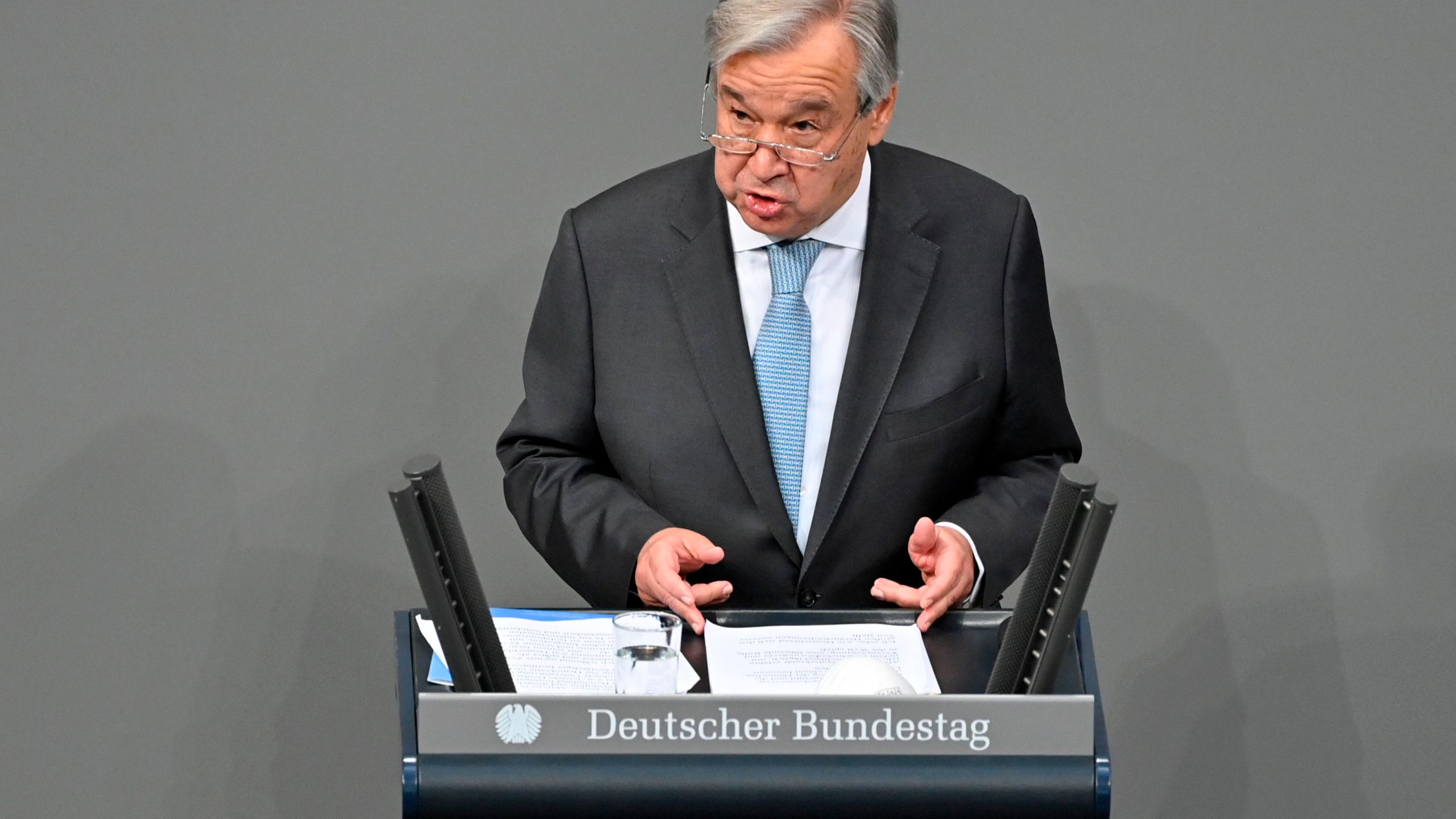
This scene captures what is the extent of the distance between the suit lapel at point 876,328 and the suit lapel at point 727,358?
2.7 inches

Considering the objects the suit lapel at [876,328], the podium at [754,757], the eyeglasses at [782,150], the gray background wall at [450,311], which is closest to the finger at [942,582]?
the suit lapel at [876,328]

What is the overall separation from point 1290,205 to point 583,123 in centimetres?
139

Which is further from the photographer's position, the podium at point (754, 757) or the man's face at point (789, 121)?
the man's face at point (789, 121)

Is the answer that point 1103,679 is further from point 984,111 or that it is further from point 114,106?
point 114,106

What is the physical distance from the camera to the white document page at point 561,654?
75.5 inches

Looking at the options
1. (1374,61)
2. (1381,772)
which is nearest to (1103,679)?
(1381,772)

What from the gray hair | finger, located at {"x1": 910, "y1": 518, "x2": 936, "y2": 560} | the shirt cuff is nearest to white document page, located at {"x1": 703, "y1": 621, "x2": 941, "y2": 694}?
finger, located at {"x1": 910, "y1": 518, "x2": 936, "y2": 560}

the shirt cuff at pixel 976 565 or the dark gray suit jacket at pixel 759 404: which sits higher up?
the dark gray suit jacket at pixel 759 404

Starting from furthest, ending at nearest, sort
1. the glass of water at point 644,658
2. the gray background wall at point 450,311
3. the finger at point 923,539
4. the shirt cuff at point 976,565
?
the gray background wall at point 450,311
the shirt cuff at point 976,565
the finger at point 923,539
the glass of water at point 644,658

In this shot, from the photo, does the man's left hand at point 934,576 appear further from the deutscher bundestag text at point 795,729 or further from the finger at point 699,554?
the deutscher bundestag text at point 795,729

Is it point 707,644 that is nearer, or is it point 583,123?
point 707,644

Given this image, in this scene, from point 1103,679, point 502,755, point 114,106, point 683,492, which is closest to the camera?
point 502,755

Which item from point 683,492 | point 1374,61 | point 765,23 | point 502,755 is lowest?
point 502,755

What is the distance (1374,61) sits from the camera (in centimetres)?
355
